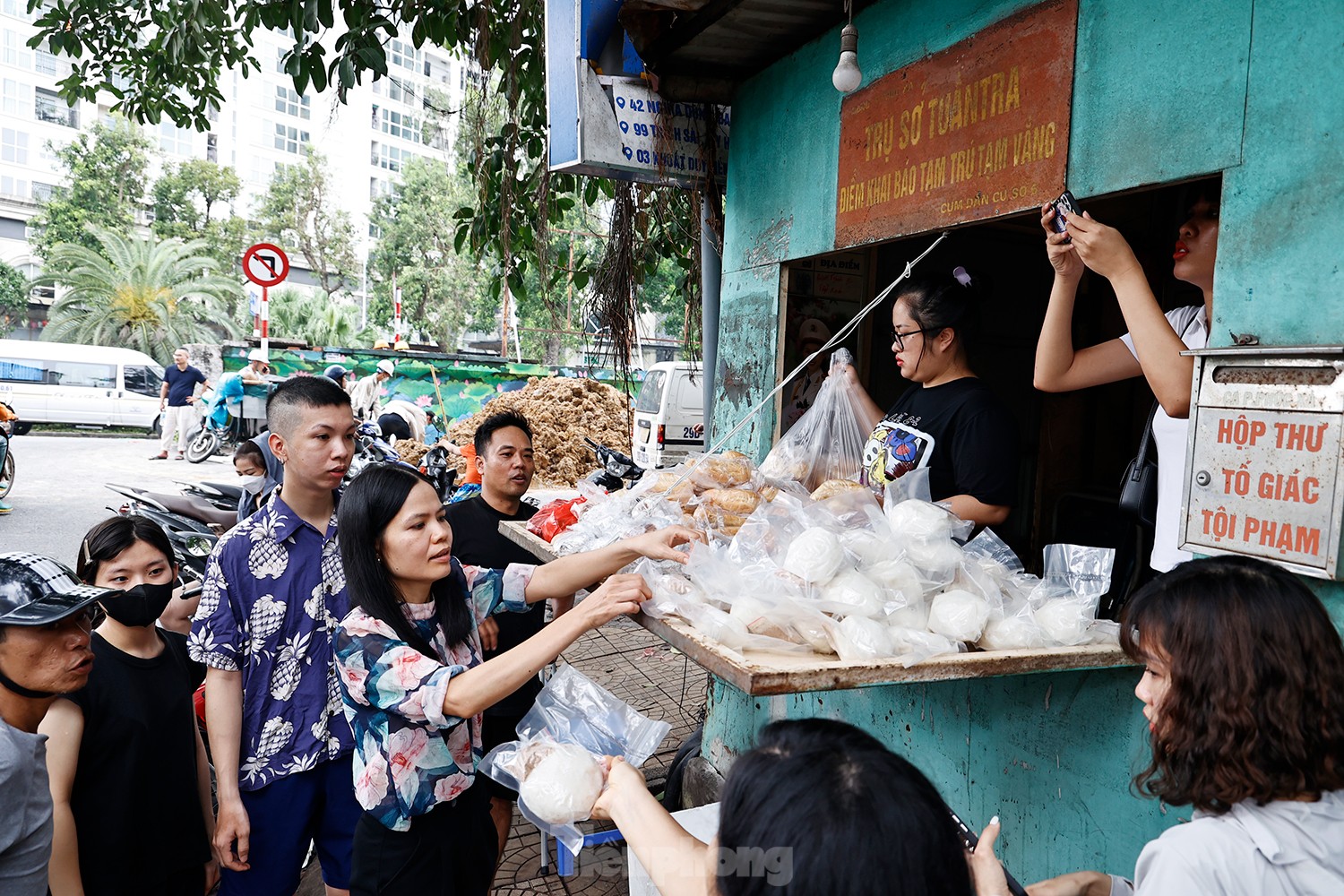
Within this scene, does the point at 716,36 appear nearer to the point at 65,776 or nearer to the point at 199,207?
the point at 65,776

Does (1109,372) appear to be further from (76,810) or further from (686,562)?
(76,810)

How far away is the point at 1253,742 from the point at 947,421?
1.39m

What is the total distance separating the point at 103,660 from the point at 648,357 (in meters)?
26.4

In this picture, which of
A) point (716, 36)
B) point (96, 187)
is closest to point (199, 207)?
point (96, 187)

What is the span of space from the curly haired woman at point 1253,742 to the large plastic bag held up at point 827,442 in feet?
5.00

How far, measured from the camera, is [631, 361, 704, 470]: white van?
1063 centimetres

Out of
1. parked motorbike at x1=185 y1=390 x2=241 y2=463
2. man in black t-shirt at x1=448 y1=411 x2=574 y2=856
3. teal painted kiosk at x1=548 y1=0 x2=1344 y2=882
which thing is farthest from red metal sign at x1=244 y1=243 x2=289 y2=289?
teal painted kiosk at x1=548 y1=0 x2=1344 y2=882

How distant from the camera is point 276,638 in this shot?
7.70 feet

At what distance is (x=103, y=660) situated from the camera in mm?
2145

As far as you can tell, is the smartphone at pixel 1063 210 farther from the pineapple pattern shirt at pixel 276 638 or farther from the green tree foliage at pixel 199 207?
the green tree foliage at pixel 199 207

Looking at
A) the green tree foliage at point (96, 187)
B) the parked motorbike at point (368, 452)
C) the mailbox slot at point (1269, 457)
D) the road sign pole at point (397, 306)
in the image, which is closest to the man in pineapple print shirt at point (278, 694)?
the mailbox slot at point (1269, 457)

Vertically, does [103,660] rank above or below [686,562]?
below

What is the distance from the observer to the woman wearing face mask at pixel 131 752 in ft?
6.46

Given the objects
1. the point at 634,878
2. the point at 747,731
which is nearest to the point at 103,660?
the point at 634,878
